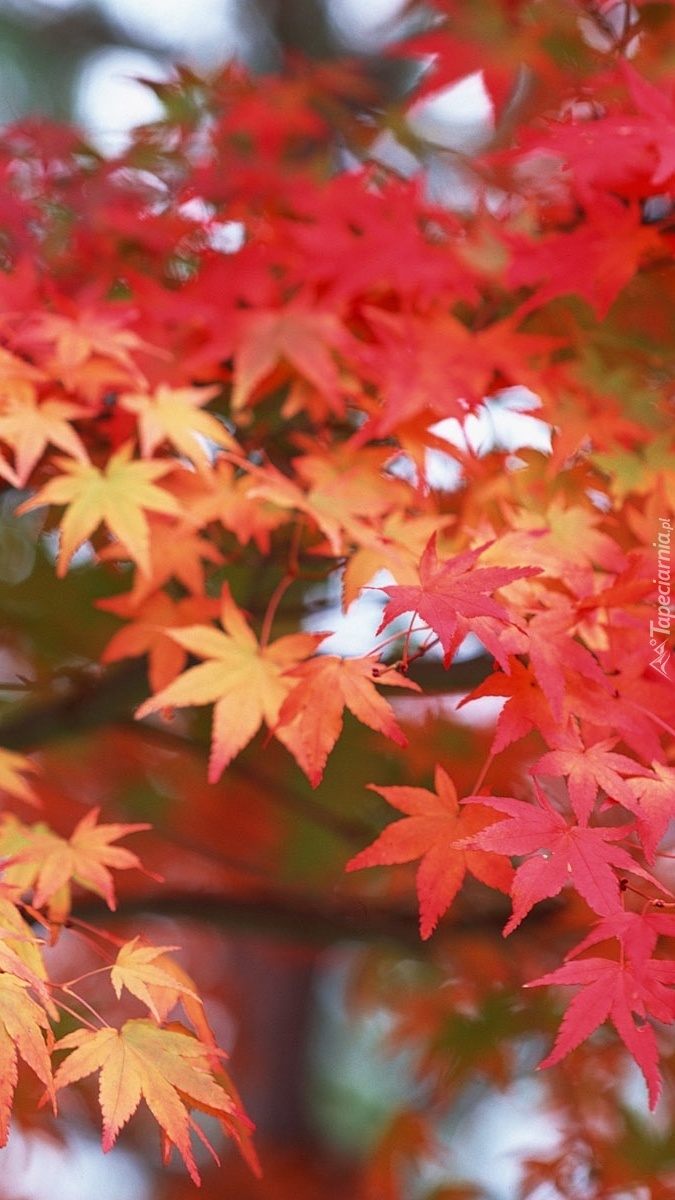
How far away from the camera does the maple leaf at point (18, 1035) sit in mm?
751

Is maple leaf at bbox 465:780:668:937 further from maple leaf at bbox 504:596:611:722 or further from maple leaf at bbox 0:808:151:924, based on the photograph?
maple leaf at bbox 0:808:151:924

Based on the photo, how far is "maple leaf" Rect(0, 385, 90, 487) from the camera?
1.12 meters

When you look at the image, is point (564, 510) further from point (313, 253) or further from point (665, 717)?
point (313, 253)

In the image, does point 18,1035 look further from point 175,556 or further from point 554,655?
point 175,556

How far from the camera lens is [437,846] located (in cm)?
91

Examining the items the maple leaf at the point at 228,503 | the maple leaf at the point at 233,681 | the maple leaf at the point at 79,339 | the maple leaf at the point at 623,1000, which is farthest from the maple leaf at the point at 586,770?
the maple leaf at the point at 79,339

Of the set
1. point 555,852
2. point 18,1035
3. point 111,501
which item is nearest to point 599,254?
point 111,501

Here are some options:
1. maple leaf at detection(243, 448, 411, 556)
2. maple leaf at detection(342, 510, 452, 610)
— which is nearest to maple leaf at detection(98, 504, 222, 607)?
maple leaf at detection(243, 448, 411, 556)

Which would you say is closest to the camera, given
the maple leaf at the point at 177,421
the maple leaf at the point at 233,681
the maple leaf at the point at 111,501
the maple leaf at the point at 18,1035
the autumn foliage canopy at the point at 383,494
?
the maple leaf at the point at 18,1035

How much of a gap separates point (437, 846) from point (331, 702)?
15 cm

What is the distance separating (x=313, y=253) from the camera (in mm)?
1333

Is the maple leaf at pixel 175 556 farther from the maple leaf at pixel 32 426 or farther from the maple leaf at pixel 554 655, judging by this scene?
the maple leaf at pixel 554 655

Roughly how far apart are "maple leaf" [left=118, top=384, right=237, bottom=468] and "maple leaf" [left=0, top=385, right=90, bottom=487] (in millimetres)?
66

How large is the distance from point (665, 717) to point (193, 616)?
586 mm
